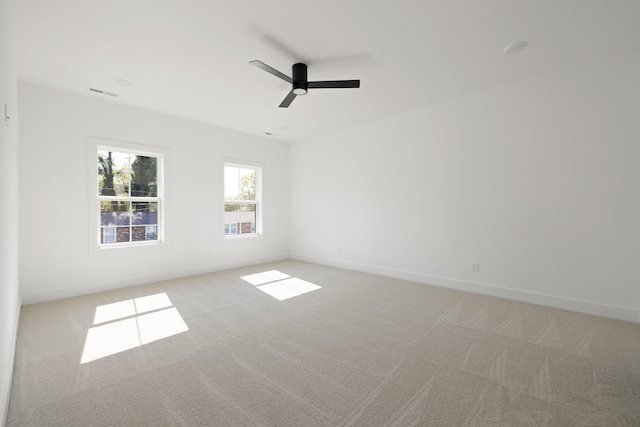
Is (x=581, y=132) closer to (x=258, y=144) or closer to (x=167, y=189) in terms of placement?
(x=258, y=144)

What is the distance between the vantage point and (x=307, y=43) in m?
2.67

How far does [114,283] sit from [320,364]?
3550 millimetres

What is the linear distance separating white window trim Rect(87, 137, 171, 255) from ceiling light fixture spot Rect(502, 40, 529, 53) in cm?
473

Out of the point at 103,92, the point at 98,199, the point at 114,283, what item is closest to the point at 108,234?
the point at 98,199

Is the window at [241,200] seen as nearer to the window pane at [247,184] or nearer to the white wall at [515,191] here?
the window pane at [247,184]

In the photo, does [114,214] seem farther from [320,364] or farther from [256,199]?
[320,364]

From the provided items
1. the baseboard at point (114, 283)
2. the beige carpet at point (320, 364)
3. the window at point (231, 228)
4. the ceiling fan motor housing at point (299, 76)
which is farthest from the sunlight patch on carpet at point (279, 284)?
the ceiling fan motor housing at point (299, 76)

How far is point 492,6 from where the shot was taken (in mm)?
2197

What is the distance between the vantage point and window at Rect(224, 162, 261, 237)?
559 centimetres

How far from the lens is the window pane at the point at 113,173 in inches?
162

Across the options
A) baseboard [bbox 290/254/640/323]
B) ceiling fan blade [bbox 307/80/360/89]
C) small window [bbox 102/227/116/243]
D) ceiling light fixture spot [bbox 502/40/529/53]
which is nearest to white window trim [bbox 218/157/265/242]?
small window [bbox 102/227/116/243]

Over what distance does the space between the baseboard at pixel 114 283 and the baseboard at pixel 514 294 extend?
256 centimetres

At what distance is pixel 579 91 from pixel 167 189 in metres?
5.68

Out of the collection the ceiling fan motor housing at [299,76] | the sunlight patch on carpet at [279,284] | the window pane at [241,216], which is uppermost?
the ceiling fan motor housing at [299,76]
